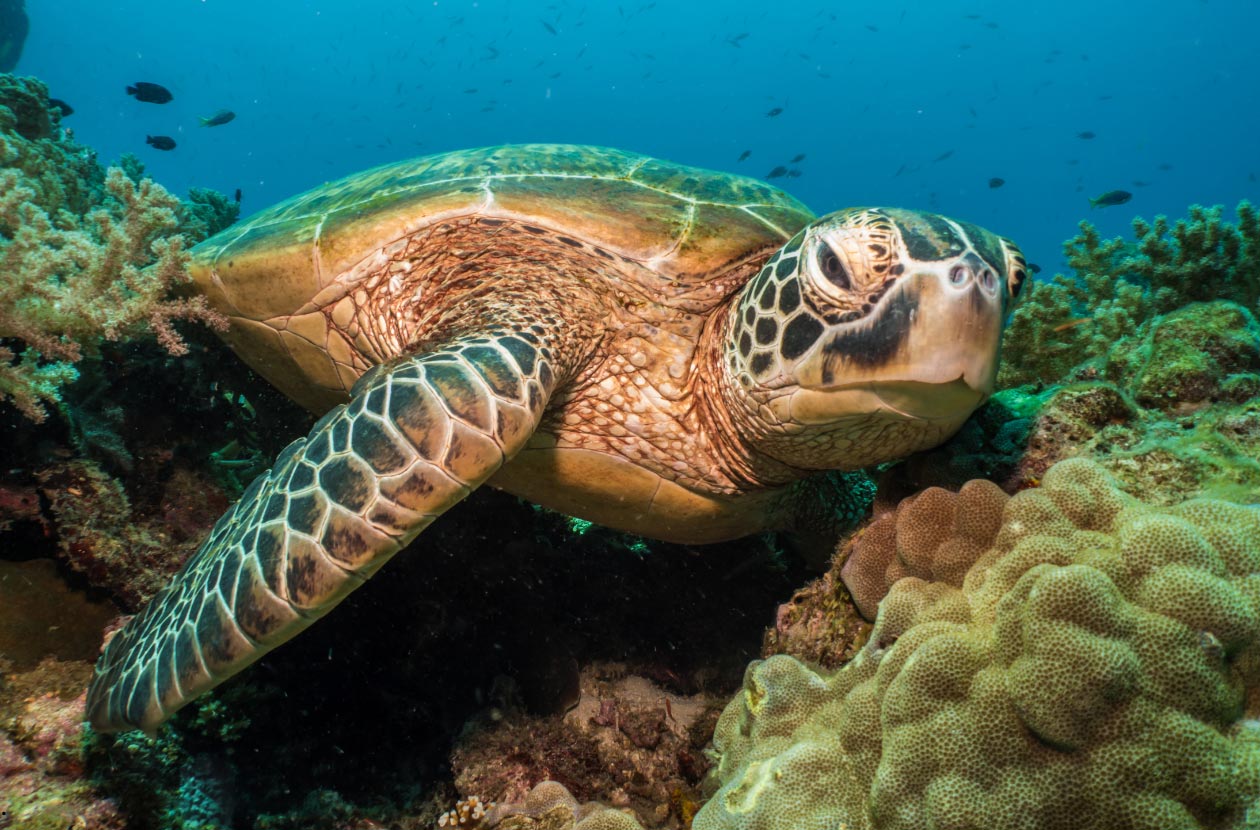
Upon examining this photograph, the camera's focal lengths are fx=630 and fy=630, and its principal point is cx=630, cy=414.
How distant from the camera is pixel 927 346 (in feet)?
5.49

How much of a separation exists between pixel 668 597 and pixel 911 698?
7.20ft

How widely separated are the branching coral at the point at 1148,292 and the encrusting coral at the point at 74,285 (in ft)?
13.5

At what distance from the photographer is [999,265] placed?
1.80 metres

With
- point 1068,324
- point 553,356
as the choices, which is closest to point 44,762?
point 553,356

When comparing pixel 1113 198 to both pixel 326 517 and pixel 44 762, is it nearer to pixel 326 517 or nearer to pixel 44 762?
pixel 326 517

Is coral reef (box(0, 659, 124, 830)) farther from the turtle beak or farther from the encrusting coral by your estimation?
the turtle beak

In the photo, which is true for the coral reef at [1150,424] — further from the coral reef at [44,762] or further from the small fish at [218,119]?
the small fish at [218,119]

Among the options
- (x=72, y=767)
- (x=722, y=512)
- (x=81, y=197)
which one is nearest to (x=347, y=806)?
(x=72, y=767)

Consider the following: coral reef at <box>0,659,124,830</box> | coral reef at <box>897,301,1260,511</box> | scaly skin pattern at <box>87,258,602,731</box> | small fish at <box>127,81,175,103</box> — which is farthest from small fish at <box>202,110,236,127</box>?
coral reef at <box>897,301,1260,511</box>

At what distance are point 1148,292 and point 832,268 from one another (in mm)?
3168

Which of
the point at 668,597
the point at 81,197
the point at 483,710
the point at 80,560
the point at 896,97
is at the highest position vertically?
the point at 896,97

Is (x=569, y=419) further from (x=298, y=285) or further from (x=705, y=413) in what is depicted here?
(x=298, y=285)

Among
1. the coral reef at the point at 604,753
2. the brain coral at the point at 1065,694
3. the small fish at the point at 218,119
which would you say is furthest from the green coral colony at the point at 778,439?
the small fish at the point at 218,119

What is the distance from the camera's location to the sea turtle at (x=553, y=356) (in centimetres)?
171
